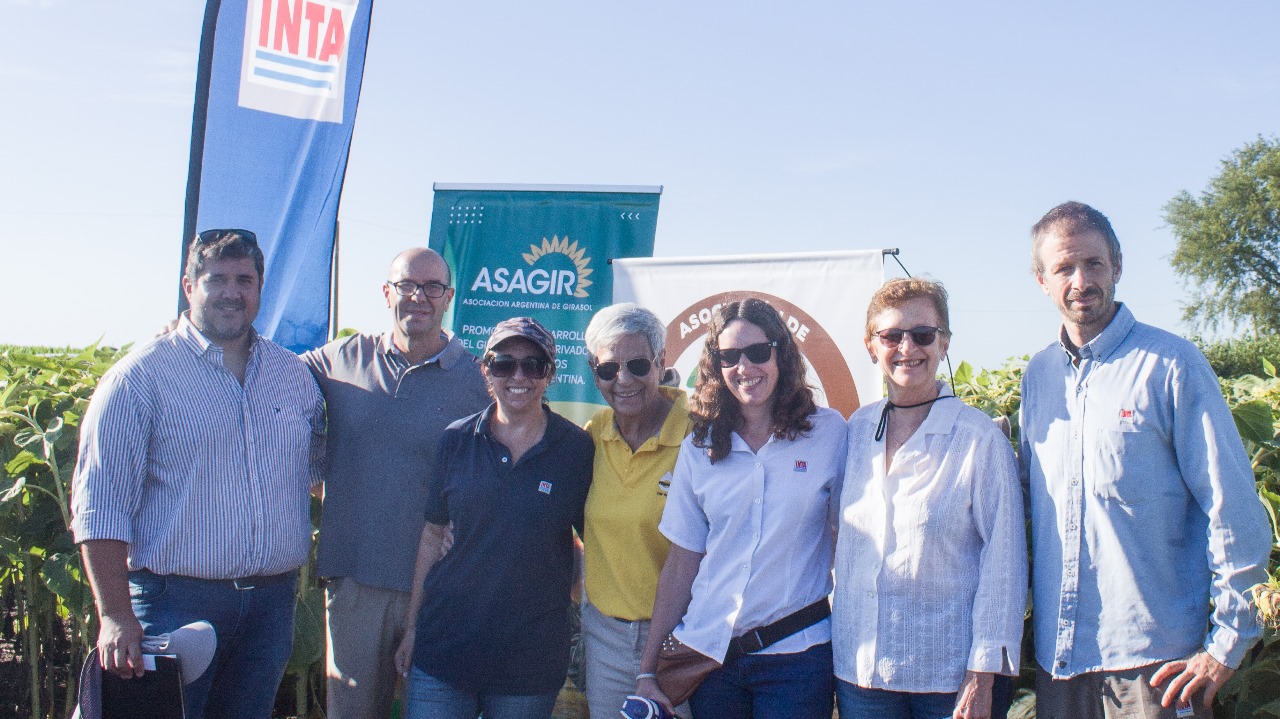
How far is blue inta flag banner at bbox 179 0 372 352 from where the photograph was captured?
183 inches

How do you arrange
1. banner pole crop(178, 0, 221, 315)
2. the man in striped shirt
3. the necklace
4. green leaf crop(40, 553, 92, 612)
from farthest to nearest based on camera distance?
banner pole crop(178, 0, 221, 315) < green leaf crop(40, 553, 92, 612) < the man in striped shirt < the necklace

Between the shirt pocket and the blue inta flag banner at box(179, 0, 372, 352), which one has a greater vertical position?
the blue inta flag banner at box(179, 0, 372, 352)

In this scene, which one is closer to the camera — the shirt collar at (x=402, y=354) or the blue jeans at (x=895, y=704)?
the blue jeans at (x=895, y=704)

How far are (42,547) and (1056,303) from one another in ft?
14.6

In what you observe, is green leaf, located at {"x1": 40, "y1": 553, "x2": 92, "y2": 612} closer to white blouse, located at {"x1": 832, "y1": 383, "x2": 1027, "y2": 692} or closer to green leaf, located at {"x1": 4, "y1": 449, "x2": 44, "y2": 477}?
green leaf, located at {"x1": 4, "y1": 449, "x2": 44, "y2": 477}

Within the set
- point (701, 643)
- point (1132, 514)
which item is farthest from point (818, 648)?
point (1132, 514)

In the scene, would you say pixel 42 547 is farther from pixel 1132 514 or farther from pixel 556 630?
pixel 1132 514

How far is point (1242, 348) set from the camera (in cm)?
2680

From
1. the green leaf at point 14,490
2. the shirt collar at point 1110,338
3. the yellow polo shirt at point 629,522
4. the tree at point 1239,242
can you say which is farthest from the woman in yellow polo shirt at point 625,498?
the tree at point 1239,242

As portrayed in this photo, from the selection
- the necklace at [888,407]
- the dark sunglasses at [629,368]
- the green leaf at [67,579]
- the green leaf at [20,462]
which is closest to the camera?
the necklace at [888,407]

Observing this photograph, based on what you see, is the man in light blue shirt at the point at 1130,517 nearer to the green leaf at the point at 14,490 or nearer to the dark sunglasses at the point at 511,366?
the dark sunglasses at the point at 511,366

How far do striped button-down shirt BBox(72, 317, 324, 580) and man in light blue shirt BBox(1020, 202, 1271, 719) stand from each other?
247cm

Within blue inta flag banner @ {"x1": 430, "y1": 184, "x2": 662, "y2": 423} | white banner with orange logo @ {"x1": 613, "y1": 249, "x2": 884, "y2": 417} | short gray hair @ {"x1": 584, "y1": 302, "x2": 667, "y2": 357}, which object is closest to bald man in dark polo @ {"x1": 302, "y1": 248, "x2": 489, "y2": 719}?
short gray hair @ {"x1": 584, "y1": 302, "x2": 667, "y2": 357}

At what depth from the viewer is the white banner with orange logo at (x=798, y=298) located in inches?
171
